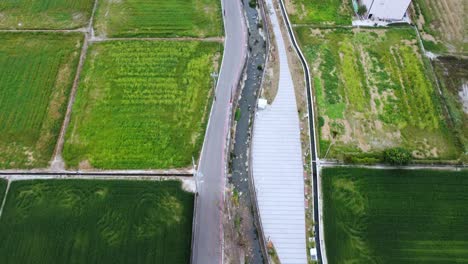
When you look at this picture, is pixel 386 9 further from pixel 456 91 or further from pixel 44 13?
pixel 44 13

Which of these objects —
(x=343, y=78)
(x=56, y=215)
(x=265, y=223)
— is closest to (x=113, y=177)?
(x=56, y=215)

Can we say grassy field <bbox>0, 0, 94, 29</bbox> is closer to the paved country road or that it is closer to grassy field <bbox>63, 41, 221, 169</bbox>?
grassy field <bbox>63, 41, 221, 169</bbox>

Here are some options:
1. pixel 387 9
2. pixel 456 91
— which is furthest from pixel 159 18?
pixel 456 91

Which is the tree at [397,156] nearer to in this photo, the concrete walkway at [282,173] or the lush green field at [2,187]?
the concrete walkway at [282,173]

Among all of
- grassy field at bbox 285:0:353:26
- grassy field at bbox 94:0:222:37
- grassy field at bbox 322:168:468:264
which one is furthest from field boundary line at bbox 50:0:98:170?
grassy field at bbox 322:168:468:264

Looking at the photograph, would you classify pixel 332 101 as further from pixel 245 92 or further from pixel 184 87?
pixel 184 87

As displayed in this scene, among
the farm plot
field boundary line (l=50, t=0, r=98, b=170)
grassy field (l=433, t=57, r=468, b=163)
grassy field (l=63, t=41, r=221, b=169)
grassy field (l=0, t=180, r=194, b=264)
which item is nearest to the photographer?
grassy field (l=0, t=180, r=194, b=264)
